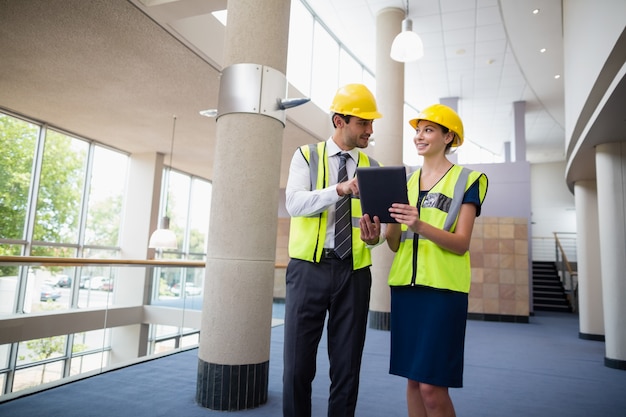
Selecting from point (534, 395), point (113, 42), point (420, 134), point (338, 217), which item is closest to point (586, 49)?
point (534, 395)

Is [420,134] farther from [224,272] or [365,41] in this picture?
[365,41]

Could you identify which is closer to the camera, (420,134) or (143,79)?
(420,134)

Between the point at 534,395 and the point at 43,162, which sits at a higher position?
the point at 43,162

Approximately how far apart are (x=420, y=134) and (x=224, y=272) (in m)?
1.79

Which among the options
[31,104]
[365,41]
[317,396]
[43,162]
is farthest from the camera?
[365,41]

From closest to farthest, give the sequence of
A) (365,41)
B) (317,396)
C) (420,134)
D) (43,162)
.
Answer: (420,134)
(317,396)
(43,162)
(365,41)

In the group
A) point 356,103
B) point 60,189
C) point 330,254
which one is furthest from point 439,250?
point 60,189

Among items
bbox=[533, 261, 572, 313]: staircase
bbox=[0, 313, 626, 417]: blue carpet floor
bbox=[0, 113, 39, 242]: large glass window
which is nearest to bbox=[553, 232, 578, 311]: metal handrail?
bbox=[533, 261, 572, 313]: staircase

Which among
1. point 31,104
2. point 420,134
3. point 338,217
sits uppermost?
point 31,104

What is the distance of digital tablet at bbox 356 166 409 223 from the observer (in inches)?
62.1

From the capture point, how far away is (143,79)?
592 centimetres

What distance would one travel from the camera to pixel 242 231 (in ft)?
10.3

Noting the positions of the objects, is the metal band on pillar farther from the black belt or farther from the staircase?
the staircase

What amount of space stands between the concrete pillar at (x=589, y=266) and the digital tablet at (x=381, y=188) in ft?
24.3
